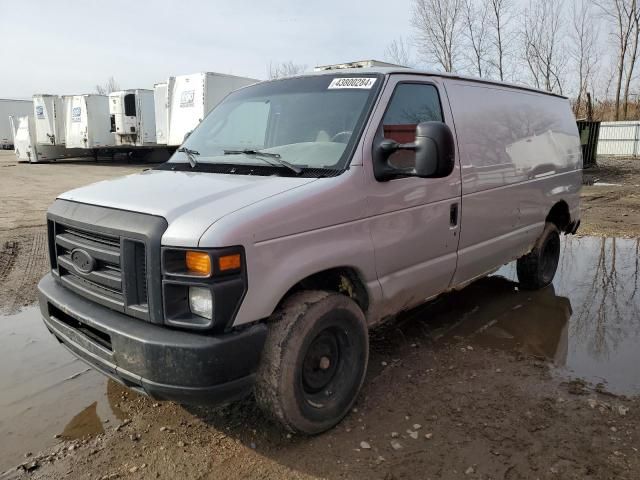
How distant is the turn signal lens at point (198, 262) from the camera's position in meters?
2.50

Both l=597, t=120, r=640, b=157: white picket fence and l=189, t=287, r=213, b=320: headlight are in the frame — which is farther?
l=597, t=120, r=640, b=157: white picket fence

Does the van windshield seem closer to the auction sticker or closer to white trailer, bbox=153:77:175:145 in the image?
the auction sticker

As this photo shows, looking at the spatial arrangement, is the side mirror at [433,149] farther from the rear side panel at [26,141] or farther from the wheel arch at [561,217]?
the rear side panel at [26,141]

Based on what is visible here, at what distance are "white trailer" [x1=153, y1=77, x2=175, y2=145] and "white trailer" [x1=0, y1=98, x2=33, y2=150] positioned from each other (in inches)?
1038

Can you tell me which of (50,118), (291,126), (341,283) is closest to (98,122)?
(50,118)

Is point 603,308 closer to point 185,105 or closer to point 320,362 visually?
point 320,362

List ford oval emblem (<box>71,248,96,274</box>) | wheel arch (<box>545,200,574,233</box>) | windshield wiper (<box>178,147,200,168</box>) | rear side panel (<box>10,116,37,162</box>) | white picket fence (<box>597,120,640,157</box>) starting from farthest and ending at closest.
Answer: rear side panel (<box>10,116,37,162</box>) → white picket fence (<box>597,120,640,157</box>) → wheel arch (<box>545,200,574,233</box>) → windshield wiper (<box>178,147,200,168</box>) → ford oval emblem (<box>71,248,96,274</box>)

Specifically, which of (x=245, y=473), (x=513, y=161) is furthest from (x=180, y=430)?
(x=513, y=161)

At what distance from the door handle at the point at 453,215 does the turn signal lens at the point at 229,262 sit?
6.71 ft

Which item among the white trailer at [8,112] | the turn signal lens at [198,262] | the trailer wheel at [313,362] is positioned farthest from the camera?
the white trailer at [8,112]

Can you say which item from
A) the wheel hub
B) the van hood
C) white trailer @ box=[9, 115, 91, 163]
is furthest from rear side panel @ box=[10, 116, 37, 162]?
the wheel hub

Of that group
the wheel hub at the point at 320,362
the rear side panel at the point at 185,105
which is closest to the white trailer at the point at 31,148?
the rear side panel at the point at 185,105

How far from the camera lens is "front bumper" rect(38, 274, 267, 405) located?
2518mm

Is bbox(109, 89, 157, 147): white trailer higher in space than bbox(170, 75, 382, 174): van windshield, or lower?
higher
